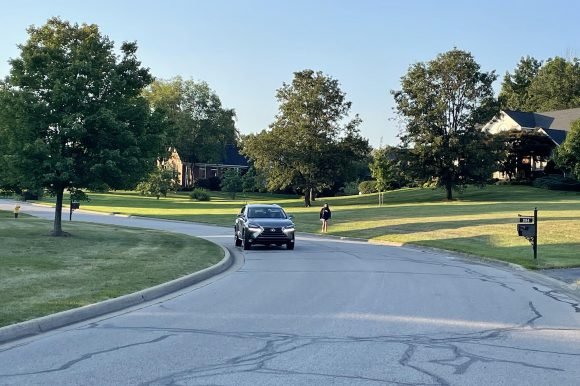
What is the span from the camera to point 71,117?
832 inches

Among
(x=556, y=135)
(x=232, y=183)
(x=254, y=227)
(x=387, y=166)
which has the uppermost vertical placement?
(x=556, y=135)

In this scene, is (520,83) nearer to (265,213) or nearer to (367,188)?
(367,188)

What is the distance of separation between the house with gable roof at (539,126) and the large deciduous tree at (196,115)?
3887cm

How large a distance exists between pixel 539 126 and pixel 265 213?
58162 mm

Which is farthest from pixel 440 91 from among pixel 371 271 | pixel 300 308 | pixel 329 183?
pixel 300 308

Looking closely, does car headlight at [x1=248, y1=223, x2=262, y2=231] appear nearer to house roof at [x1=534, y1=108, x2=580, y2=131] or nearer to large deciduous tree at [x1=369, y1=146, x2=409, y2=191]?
large deciduous tree at [x1=369, y1=146, x2=409, y2=191]

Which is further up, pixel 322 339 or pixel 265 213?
pixel 265 213

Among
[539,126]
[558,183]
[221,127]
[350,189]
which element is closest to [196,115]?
[221,127]

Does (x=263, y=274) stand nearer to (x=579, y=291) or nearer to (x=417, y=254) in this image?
(x=579, y=291)

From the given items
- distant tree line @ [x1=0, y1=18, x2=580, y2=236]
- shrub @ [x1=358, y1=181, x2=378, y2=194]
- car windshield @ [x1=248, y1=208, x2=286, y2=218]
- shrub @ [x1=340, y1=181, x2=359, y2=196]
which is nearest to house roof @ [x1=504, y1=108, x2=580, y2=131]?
distant tree line @ [x1=0, y1=18, x2=580, y2=236]

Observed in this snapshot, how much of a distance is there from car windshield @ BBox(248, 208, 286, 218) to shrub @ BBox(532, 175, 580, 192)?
44871mm

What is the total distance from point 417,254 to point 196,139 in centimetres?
7404

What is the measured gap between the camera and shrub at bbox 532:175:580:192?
6150 centimetres

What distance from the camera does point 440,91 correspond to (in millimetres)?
61188
